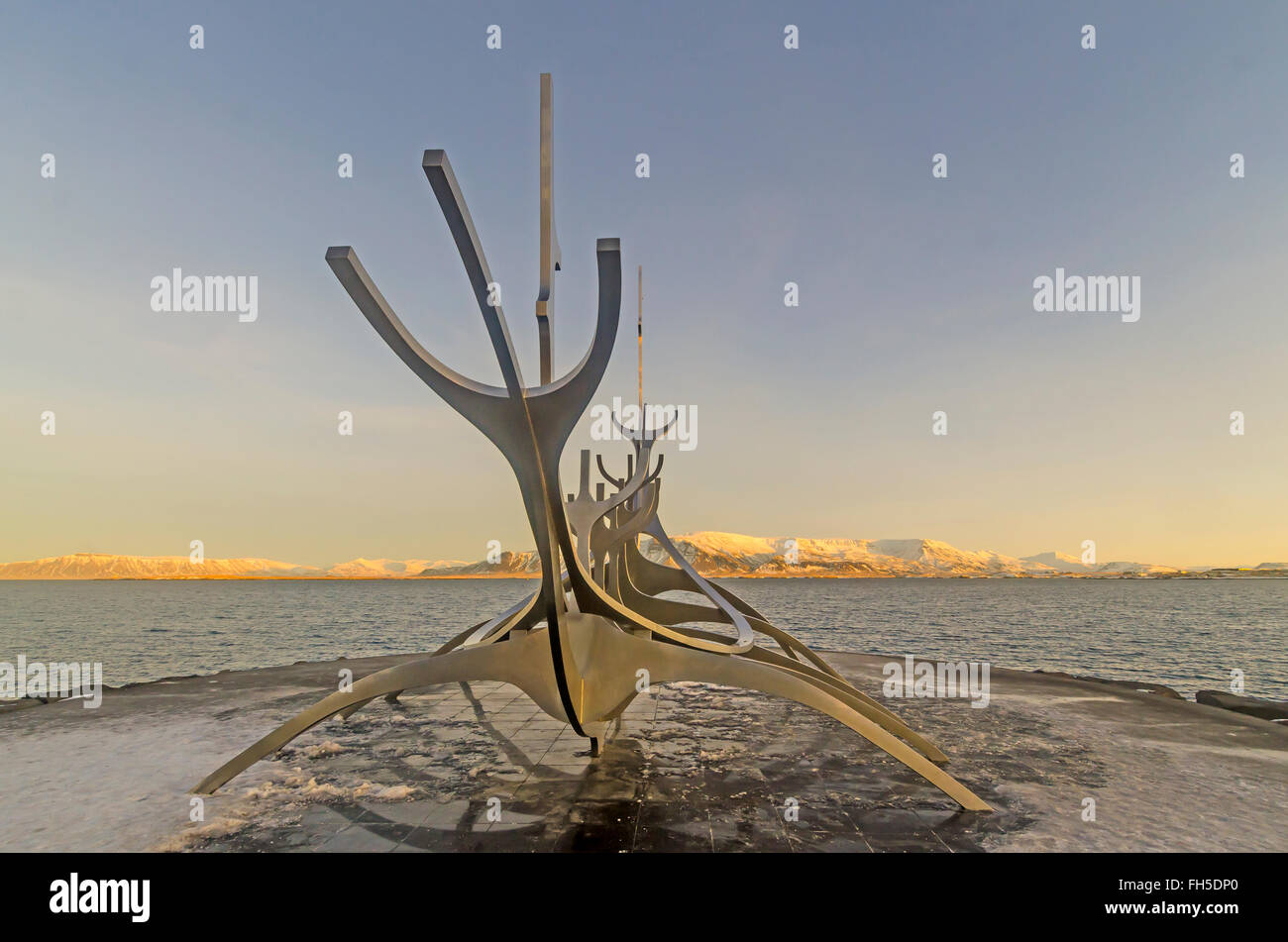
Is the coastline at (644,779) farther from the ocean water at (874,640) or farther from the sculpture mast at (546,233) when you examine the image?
the ocean water at (874,640)

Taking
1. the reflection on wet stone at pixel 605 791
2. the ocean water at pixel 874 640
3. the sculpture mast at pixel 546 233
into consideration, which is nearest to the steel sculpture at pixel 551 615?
the sculpture mast at pixel 546 233

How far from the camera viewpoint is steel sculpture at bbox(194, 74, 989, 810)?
6570 millimetres

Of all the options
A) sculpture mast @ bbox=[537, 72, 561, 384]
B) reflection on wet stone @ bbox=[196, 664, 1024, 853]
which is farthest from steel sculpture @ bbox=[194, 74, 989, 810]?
reflection on wet stone @ bbox=[196, 664, 1024, 853]

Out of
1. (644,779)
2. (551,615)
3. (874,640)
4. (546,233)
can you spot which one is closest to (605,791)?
(644,779)

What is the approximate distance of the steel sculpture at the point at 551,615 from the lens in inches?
259

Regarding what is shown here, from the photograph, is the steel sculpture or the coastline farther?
the coastline

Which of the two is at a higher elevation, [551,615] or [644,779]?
[551,615]

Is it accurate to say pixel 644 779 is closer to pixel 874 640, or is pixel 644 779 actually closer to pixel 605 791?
pixel 605 791

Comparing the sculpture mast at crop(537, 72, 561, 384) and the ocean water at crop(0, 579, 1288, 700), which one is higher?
the sculpture mast at crop(537, 72, 561, 384)

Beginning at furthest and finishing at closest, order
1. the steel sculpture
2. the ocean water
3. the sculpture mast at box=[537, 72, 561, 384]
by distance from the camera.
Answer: the ocean water
the sculpture mast at box=[537, 72, 561, 384]
the steel sculpture

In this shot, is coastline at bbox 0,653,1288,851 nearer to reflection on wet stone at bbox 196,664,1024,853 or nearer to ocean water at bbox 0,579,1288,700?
reflection on wet stone at bbox 196,664,1024,853

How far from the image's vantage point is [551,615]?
8359 mm
